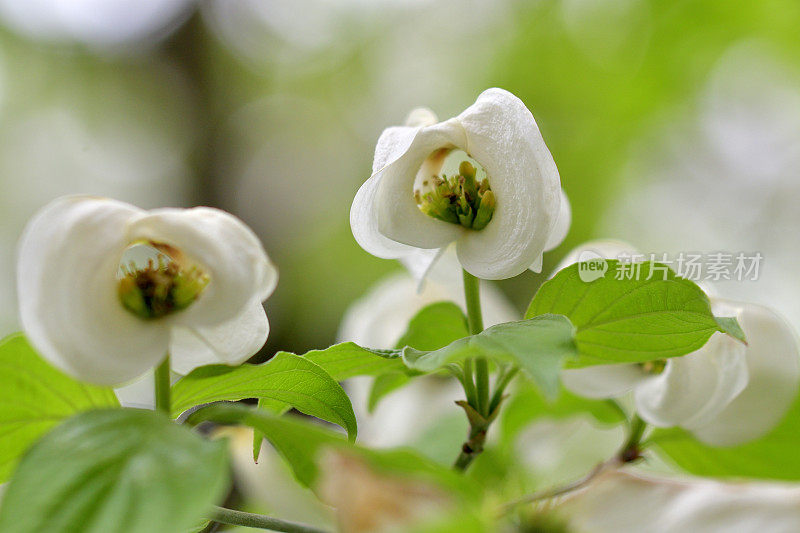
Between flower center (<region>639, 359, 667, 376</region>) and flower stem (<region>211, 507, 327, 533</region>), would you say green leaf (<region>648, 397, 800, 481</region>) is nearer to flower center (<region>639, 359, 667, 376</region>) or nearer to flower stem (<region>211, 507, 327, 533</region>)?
flower center (<region>639, 359, 667, 376</region>)

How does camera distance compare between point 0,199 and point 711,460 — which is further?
point 0,199

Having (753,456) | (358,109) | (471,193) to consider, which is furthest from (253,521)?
(358,109)

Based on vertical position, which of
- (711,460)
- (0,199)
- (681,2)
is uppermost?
(681,2)

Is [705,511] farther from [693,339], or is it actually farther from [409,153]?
[409,153]

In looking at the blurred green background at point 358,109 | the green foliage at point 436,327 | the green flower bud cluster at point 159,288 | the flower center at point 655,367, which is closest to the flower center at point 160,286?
the green flower bud cluster at point 159,288

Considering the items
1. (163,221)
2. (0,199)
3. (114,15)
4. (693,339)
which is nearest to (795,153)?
Result: (693,339)

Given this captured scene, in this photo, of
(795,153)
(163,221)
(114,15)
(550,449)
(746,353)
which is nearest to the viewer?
(163,221)

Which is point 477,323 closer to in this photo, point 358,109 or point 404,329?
point 404,329
